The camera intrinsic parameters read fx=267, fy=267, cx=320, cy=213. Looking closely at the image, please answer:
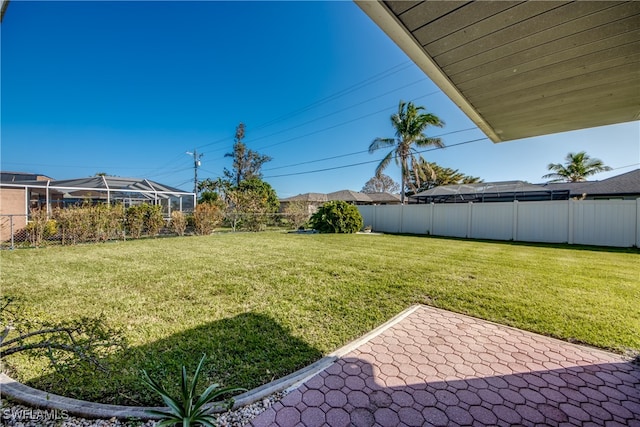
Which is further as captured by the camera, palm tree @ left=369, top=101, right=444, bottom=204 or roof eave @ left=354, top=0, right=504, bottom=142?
palm tree @ left=369, top=101, right=444, bottom=204

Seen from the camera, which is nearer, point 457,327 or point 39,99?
point 457,327

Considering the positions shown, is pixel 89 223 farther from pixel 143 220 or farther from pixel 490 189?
pixel 490 189

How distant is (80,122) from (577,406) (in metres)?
27.3

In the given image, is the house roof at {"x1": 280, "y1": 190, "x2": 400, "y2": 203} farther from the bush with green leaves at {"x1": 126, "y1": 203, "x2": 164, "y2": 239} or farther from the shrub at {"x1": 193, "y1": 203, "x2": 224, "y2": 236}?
the bush with green leaves at {"x1": 126, "y1": 203, "x2": 164, "y2": 239}

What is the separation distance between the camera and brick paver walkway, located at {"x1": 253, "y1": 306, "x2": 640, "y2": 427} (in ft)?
6.02

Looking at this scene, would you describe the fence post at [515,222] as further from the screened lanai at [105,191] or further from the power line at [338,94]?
the screened lanai at [105,191]

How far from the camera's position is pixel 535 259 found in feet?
23.7

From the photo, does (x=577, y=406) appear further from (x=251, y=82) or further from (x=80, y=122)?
(x=80, y=122)

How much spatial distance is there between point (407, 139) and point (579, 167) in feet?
66.8

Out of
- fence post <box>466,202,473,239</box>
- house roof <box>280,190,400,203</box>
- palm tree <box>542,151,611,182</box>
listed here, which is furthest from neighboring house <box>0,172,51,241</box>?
palm tree <box>542,151,611,182</box>

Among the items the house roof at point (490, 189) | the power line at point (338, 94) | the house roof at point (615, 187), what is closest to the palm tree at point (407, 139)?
the house roof at point (490, 189)

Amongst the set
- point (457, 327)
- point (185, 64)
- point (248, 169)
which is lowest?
point (457, 327)

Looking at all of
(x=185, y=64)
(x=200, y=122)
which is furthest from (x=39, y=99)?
(x=200, y=122)

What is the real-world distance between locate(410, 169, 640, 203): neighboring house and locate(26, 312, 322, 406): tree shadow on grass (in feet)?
61.4
